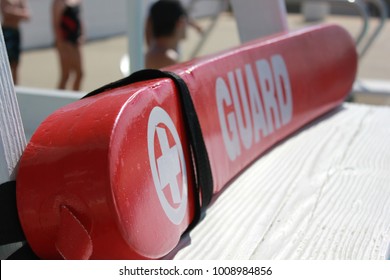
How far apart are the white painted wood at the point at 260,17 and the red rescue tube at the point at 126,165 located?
4.40ft

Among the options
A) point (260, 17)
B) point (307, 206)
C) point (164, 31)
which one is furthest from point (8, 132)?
point (164, 31)

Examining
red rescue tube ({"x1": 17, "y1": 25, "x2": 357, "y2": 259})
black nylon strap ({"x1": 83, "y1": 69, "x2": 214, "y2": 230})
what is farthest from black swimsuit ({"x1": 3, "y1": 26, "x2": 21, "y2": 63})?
black nylon strap ({"x1": 83, "y1": 69, "x2": 214, "y2": 230})

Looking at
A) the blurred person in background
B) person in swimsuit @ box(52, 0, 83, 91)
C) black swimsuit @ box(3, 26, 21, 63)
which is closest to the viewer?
the blurred person in background

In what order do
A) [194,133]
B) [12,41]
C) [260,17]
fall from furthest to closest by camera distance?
[12,41]
[260,17]
[194,133]

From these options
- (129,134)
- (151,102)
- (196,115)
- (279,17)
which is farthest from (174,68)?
(279,17)

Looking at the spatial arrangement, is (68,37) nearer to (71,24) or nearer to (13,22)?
(71,24)

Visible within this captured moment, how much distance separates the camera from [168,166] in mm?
1691

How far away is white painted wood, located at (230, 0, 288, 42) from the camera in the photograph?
360 centimetres

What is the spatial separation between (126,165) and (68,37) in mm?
4482

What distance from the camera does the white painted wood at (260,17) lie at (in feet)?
11.8

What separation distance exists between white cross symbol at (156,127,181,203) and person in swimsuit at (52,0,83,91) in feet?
13.8

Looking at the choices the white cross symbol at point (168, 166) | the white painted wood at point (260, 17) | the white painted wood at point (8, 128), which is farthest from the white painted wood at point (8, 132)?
the white painted wood at point (260, 17)

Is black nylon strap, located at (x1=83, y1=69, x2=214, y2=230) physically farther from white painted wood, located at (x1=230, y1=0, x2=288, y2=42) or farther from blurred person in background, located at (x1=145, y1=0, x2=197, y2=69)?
blurred person in background, located at (x1=145, y1=0, x2=197, y2=69)

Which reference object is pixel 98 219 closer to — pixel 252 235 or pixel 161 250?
pixel 161 250
